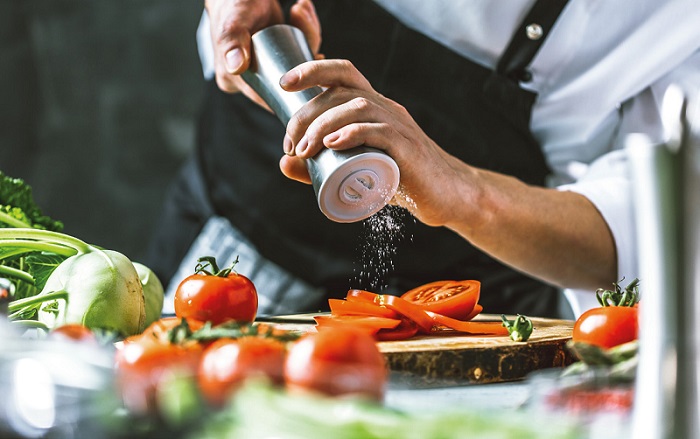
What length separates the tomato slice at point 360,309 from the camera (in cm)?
94

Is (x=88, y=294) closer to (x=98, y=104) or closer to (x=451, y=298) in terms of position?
(x=451, y=298)

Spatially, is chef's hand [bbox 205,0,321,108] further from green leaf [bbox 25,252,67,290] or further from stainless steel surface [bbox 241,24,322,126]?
green leaf [bbox 25,252,67,290]

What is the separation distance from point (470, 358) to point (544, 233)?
1.66 ft

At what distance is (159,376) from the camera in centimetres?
50

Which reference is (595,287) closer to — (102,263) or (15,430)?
(102,263)

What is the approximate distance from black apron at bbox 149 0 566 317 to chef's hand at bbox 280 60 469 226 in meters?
0.24

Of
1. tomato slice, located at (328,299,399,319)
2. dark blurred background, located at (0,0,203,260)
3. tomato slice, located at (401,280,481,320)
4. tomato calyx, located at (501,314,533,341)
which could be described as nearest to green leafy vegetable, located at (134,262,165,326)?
tomato slice, located at (328,299,399,319)

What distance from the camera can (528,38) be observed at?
4.42 ft

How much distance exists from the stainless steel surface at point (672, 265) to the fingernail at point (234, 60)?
29.8 inches

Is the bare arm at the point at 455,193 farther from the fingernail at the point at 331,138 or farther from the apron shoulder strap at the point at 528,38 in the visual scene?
the apron shoulder strap at the point at 528,38

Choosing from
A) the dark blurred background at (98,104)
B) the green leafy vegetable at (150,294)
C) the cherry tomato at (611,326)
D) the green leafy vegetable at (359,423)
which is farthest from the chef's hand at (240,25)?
the dark blurred background at (98,104)

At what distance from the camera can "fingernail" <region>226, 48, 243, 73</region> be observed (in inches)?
42.6

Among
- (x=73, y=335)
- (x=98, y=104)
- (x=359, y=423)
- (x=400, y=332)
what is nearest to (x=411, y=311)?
(x=400, y=332)

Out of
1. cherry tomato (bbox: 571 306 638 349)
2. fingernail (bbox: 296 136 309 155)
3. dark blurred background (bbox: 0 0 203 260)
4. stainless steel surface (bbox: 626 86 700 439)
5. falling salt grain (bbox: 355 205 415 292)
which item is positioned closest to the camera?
stainless steel surface (bbox: 626 86 700 439)
